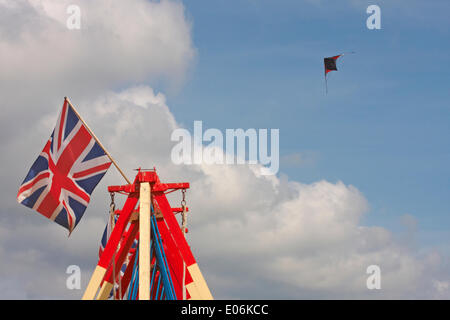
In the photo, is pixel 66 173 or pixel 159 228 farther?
pixel 159 228

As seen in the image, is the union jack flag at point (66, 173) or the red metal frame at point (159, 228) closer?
the union jack flag at point (66, 173)

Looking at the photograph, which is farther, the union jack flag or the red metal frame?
the red metal frame

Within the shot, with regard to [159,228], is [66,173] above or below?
above
